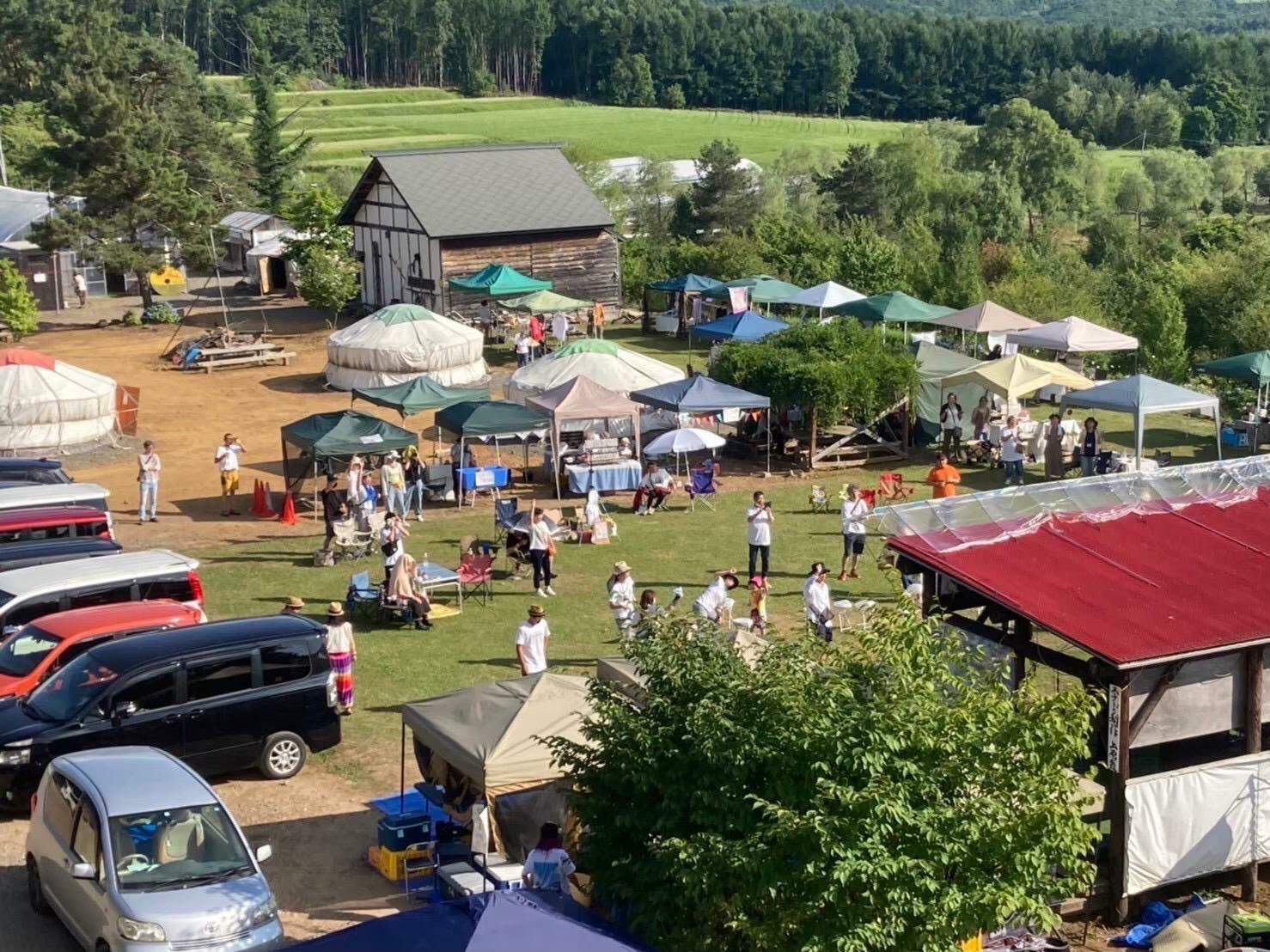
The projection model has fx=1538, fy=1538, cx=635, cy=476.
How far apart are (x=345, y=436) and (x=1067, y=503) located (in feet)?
45.1

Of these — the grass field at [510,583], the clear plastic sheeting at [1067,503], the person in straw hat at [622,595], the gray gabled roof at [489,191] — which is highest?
the gray gabled roof at [489,191]

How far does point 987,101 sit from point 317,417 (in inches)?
4815

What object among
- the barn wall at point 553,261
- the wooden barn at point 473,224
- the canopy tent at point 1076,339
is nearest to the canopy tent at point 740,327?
the canopy tent at point 1076,339

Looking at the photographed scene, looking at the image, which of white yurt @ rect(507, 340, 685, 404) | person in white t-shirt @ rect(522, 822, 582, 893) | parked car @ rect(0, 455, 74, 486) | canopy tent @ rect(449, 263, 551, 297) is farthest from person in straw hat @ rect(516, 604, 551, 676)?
canopy tent @ rect(449, 263, 551, 297)

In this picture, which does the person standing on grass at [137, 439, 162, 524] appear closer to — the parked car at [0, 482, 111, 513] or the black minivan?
the parked car at [0, 482, 111, 513]

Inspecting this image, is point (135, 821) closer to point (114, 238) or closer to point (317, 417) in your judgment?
point (317, 417)

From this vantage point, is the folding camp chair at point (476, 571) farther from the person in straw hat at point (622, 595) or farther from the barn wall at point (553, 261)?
the barn wall at point (553, 261)

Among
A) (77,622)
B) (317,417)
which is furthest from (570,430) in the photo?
(77,622)

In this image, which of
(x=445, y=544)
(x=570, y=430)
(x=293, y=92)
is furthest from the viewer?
(x=293, y=92)

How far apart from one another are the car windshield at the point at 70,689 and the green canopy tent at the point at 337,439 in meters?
10.6

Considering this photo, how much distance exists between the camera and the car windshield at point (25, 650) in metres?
16.0

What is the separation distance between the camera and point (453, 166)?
48875 millimetres

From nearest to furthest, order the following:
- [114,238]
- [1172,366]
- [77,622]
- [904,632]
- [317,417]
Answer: [904,632] < [77,622] < [317,417] < [1172,366] < [114,238]

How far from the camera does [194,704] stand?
14.7 m
